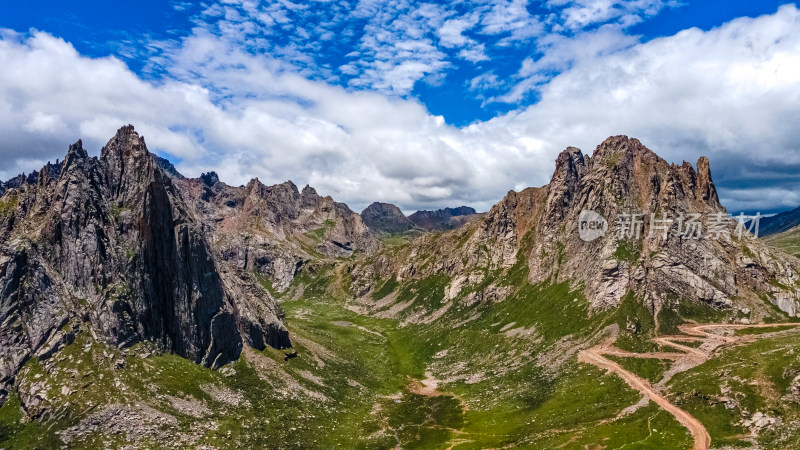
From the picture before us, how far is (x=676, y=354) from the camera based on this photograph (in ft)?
396

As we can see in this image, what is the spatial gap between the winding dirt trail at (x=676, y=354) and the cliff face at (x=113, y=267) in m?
96.9

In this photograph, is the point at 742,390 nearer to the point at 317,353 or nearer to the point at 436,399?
the point at 436,399

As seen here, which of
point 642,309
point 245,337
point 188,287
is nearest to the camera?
point 188,287

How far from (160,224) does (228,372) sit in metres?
41.1

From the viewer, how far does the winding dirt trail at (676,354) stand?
9868 centimetres

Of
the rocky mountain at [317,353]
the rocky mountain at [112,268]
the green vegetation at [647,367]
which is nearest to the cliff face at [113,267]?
the rocky mountain at [112,268]

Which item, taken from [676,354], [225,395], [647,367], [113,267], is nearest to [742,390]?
[647,367]

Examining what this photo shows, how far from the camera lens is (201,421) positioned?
90.4 meters

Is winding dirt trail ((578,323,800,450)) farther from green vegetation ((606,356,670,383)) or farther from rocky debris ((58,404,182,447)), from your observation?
rocky debris ((58,404,182,447))

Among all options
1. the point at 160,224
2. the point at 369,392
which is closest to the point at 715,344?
the point at 369,392

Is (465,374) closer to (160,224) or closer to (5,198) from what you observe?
(160,224)

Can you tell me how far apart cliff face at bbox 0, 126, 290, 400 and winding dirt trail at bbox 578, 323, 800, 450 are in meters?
96.9

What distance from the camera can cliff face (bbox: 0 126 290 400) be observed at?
304ft

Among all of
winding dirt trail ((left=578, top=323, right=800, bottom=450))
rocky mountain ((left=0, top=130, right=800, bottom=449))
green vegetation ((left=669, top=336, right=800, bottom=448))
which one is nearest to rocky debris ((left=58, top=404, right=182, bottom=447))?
rocky mountain ((left=0, top=130, right=800, bottom=449))
